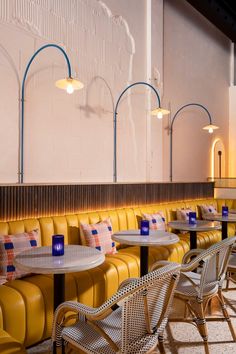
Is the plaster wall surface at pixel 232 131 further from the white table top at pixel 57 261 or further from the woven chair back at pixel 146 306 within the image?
the woven chair back at pixel 146 306

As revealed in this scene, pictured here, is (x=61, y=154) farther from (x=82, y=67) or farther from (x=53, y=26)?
(x=53, y=26)

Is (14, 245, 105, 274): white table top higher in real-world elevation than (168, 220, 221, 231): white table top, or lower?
lower

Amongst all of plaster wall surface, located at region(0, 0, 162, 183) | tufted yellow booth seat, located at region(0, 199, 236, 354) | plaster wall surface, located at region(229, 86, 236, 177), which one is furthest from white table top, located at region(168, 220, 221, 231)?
plaster wall surface, located at region(229, 86, 236, 177)

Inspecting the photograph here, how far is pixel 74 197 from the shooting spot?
12.2ft

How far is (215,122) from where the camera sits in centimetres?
790

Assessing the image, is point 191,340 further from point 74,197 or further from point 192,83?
point 192,83

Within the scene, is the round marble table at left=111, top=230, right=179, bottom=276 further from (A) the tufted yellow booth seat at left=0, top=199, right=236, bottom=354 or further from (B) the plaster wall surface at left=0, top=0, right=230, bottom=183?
(B) the plaster wall surface at left=0, top=0, right=230, bottom=183

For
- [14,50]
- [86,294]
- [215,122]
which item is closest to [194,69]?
[215,122]

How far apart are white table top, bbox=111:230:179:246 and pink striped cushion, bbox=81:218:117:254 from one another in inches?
12.8

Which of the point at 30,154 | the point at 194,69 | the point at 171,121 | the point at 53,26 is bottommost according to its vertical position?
the point at 30,154

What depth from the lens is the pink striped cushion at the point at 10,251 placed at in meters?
2.56

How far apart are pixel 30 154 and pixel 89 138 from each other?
1003 millimetres

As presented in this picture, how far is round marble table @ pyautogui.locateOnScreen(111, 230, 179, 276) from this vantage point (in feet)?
9.08

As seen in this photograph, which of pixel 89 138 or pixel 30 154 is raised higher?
pixel 89 138
